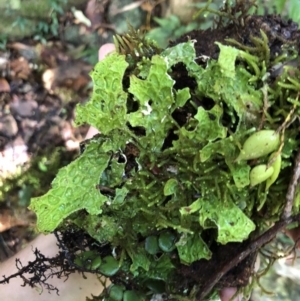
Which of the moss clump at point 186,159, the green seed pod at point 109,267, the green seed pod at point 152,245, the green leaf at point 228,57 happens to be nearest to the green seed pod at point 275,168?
the moss clump at point 186,159

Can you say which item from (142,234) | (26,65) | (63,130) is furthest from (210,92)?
(26,65)

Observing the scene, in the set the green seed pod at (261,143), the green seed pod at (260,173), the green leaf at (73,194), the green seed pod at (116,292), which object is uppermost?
the green seed pod at (261,143)

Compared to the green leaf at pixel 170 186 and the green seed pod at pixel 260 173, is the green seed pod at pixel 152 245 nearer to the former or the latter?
the green leaf at pixel 170 186

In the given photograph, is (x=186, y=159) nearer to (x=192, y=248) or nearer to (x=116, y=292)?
(x=192, y=248)

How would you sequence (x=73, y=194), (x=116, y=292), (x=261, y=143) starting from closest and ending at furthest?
(x=261, y=143)
(x=73, y=194)
(x=116, y=292)

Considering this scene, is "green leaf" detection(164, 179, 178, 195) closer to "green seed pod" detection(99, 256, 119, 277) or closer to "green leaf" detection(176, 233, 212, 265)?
"green leaf" detection(176, 233, 212, 265)

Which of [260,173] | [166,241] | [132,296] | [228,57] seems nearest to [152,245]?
[166,241]

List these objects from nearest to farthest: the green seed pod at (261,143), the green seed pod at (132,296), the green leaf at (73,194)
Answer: the green seed pod at (261,143)
the green leaf at (73,194)
the green seed pod at (132,296)
